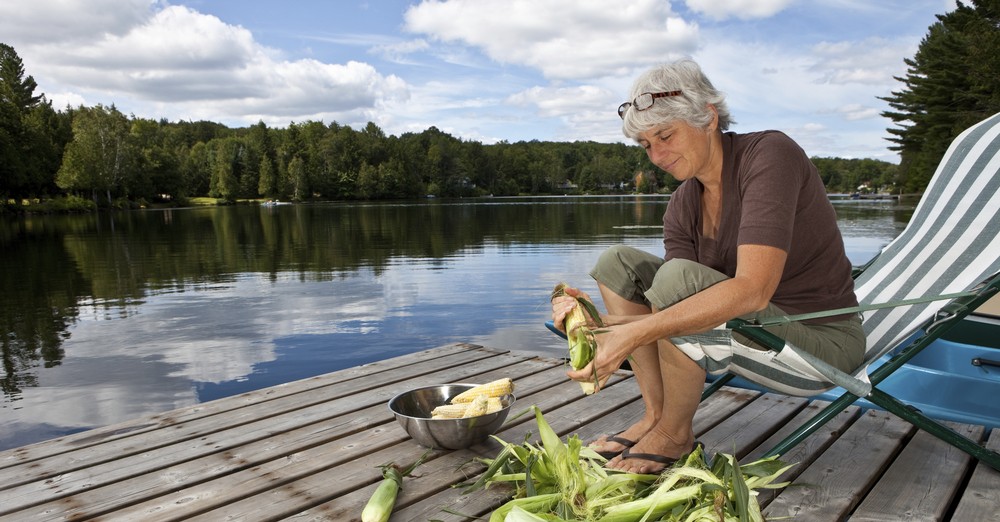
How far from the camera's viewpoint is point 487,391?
2930mm

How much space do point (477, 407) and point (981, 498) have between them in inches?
67.8

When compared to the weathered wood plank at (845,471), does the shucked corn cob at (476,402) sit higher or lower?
higher

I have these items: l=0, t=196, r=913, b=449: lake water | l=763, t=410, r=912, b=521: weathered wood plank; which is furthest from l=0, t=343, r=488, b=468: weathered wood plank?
l=763, t=410, r=912, b=521: weathered wood plank

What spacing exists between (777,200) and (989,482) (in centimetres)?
129

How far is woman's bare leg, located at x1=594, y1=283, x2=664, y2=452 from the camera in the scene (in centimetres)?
246

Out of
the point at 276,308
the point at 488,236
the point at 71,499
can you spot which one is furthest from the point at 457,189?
the point at 71,499

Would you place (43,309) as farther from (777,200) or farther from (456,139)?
(456,139)

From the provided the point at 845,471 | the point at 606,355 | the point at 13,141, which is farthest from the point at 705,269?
the point at 13,141

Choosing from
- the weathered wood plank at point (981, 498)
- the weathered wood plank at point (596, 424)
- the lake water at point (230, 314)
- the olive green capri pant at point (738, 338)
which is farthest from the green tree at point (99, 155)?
the weathered wood plank at point (981, 498)

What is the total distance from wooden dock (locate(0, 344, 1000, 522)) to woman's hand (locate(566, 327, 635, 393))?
0.55 metres

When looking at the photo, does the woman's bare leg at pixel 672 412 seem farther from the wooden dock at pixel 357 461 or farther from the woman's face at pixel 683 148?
the woman's face at pixel 683 148

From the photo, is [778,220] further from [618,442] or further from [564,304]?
[618,442]

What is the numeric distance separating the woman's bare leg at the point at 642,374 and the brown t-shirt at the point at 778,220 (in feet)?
1.05

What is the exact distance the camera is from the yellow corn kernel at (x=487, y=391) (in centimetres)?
290
